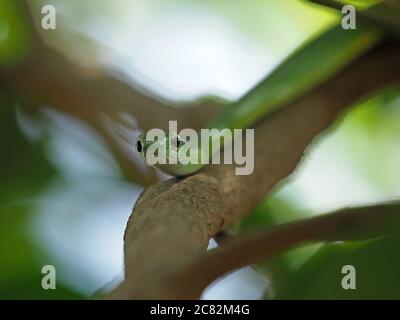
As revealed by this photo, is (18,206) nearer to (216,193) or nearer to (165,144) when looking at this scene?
(165,144)

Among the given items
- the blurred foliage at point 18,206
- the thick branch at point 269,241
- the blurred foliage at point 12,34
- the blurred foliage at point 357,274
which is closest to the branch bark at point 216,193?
the thick branch at point 269,241

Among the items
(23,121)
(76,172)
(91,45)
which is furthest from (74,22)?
(76,172)

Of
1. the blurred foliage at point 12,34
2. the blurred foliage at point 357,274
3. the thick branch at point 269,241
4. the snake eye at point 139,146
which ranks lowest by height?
the thick branch at point 269,241

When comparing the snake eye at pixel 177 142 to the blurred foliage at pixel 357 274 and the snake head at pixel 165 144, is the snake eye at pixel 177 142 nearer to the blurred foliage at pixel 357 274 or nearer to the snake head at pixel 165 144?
the snake head at pixel 165 144

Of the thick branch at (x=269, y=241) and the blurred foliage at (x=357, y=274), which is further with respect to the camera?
the blurred foliage at (x=357, y=274)

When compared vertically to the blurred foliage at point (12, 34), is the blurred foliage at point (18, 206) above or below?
below
